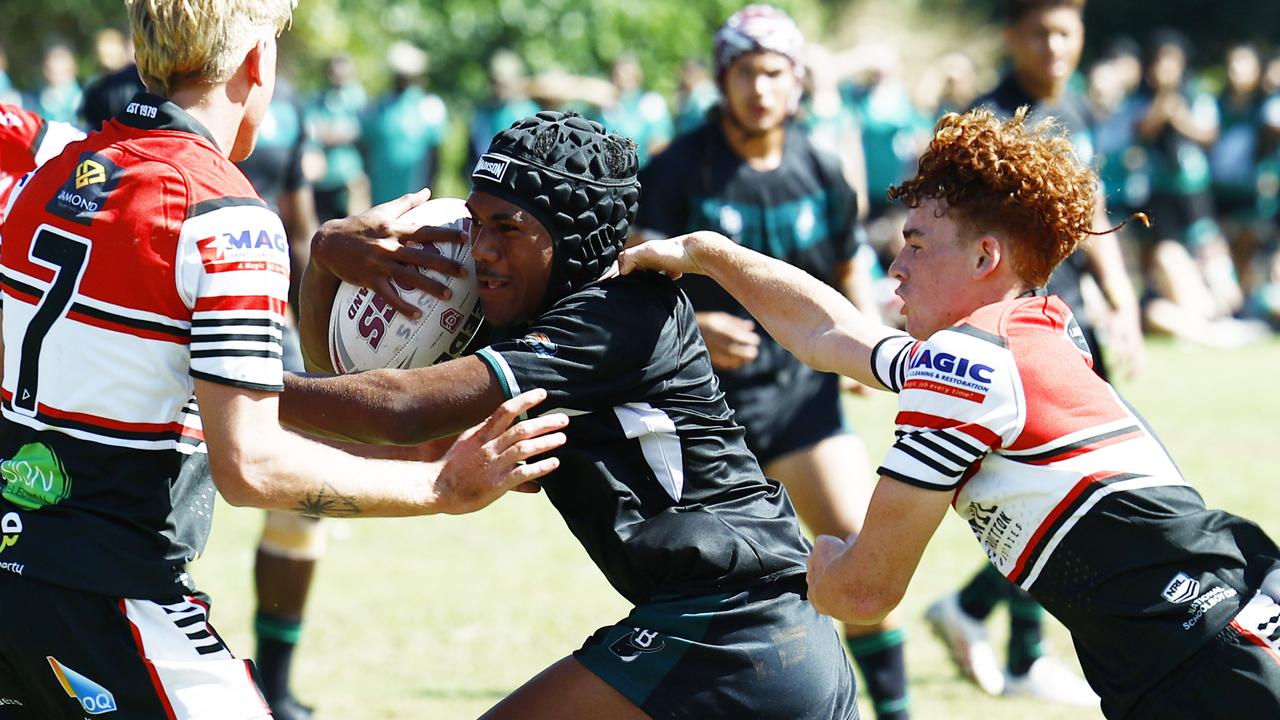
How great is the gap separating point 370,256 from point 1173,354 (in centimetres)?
1309

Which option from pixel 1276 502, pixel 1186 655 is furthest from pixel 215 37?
pixel 1276 502

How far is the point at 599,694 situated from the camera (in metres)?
3.26

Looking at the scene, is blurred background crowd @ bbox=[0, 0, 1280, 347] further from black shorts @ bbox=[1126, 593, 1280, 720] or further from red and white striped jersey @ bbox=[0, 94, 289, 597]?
black shorts @ bbox=[1126, 593, 1280, 720]

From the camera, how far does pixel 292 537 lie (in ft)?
18.1

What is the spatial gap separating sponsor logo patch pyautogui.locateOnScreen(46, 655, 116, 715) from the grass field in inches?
112

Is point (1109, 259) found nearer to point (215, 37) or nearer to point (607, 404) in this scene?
point (607, 404)

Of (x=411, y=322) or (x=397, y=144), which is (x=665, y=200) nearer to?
(x=411, y=322)

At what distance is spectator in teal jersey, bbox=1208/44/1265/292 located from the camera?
56.3ft

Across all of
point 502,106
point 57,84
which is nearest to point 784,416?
point 502,106

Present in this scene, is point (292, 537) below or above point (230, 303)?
below

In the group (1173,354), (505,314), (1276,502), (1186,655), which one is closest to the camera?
(1186,655)

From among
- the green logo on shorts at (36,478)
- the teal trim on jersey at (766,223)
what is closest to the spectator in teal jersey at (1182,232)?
the teal trim on jersey at (766,223)

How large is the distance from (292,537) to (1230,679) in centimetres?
353

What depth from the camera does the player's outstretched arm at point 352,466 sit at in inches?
112
